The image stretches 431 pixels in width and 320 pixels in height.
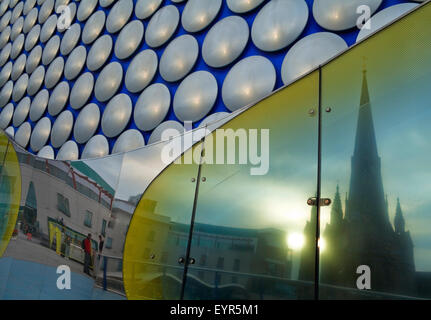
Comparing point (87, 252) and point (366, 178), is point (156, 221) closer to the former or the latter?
point (87, 252)

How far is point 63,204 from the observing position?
3.17 metres

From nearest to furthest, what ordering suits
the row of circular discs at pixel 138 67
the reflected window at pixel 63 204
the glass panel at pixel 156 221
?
the glass panel at pixel 156 221 → the row of circular discs at pixel 138 67 → the reflected window at pixel 63 204

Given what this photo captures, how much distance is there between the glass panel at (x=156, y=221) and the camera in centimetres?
215

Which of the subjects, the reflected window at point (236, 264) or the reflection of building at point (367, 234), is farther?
the reflected window at point (236, 264)

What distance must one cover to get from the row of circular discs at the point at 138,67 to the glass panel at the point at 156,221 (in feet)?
2.00

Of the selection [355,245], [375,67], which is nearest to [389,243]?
[355,245]

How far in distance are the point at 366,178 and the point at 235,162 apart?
0.79 metres

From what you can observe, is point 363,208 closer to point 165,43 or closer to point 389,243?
point 389,243

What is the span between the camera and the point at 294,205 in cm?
170

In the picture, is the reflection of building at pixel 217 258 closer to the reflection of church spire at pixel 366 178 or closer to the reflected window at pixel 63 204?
the reflection of church spire at pixel 366 178

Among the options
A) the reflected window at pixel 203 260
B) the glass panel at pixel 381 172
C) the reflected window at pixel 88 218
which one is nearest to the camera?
the glass panel at pixel 381 172

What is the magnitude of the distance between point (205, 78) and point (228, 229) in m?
1.55

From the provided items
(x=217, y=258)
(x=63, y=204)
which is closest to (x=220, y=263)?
(x=217, y=258)

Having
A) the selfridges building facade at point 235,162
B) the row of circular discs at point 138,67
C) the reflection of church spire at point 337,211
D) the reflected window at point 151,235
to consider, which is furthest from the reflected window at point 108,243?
the reflection of church spire at point 337,211
